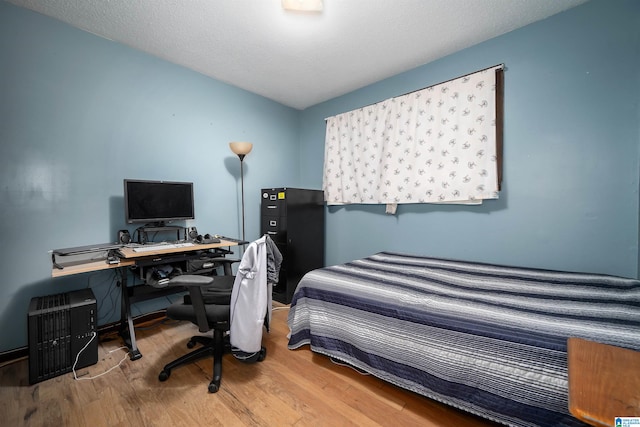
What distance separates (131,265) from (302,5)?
2291 mm

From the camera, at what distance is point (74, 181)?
201cm

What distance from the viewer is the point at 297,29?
2.04m

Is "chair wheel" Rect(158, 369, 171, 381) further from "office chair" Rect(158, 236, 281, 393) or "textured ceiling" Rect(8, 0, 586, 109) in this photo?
"textured ceiling" Rect(8, 0, 586, 109)

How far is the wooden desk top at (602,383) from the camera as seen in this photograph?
1.53 ft

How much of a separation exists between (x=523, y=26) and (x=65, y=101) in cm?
386

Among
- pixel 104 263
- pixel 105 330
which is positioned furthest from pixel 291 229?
pixel 105 330

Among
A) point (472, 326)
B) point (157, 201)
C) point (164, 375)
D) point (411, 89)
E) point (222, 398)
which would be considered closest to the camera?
point (472, 326)

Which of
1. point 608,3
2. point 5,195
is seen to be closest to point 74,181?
point 5,195

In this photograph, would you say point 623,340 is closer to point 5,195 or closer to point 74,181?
point 74,181

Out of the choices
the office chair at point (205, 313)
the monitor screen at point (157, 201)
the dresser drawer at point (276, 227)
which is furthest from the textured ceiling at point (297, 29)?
the office chair at point (205, 313)

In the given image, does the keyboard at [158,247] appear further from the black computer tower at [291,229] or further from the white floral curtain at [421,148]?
the white floral curtain at [421,148]

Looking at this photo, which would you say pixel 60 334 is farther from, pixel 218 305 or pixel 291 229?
pixel 291 229

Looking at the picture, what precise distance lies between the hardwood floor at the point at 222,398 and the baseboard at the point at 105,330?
0.21 feet

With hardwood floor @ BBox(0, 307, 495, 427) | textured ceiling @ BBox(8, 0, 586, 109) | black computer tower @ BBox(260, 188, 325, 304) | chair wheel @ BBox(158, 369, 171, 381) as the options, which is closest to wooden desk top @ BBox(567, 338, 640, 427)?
hardwood floor @ BBox(0, 307, 495, 427)
